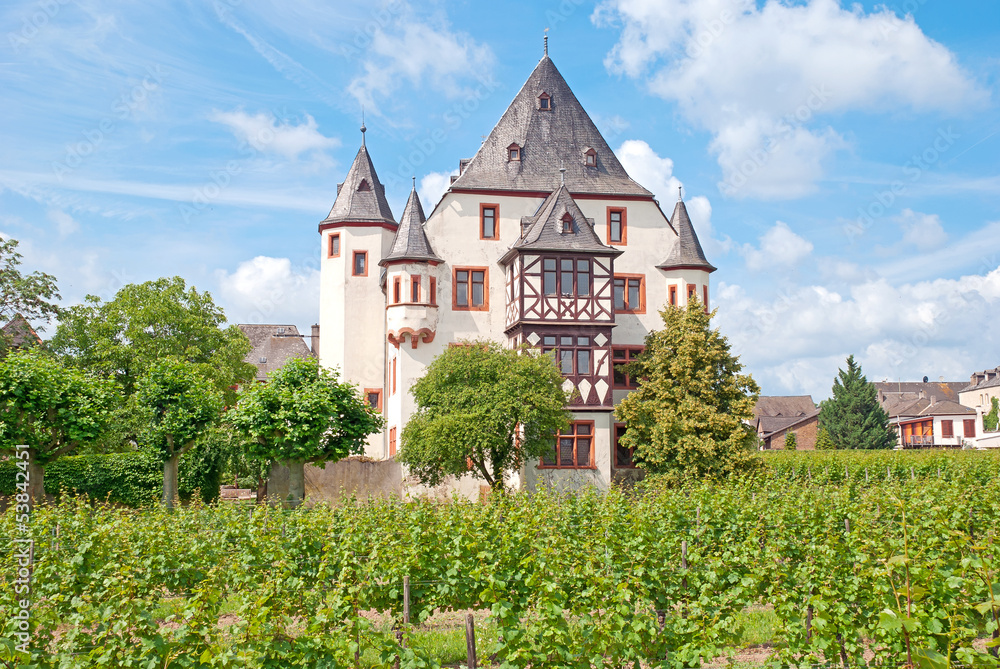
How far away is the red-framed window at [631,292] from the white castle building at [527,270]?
0.17 feet

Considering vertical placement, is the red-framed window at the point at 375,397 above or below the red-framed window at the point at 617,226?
below

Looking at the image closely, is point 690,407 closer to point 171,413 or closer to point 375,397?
point 375,397

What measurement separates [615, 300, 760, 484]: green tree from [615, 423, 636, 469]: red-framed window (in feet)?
2.43

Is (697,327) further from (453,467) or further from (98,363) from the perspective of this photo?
(98,363)

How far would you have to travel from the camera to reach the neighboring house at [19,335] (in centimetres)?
3256

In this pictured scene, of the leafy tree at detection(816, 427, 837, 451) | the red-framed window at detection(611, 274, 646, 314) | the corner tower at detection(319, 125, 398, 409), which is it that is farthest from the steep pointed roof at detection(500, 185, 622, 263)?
the leafy tree at detection(816, 427, 837, 451)

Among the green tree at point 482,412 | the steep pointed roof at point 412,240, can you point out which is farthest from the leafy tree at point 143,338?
the green tree at point 482,412

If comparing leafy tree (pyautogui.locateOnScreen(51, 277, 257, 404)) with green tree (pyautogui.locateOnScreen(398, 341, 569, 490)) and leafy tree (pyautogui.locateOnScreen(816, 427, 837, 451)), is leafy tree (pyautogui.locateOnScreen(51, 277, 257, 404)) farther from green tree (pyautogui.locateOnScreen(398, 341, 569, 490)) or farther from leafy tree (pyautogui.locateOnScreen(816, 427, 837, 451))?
leafy tree (pyautogui.locateOnScreen(816, 427, 837, 451))

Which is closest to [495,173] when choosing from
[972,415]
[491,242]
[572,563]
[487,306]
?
[491,242]

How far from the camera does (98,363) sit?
34.7m

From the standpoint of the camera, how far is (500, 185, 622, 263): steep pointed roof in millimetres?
28484

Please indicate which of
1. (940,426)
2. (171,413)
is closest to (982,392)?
(940,426)

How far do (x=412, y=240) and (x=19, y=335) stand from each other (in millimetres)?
21020

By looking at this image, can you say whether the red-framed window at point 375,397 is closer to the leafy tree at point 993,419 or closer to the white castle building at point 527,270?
the white castle building at point 527,270
